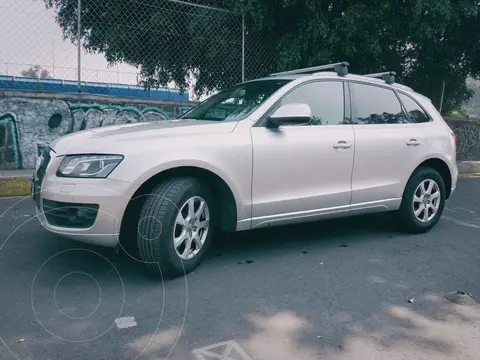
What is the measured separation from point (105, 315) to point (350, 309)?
1610 millimetres

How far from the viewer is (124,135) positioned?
3.39m

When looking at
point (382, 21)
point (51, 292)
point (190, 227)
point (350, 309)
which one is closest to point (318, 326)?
point (350, 309)

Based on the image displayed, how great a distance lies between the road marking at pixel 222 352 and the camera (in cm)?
242

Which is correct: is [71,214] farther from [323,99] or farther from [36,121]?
[36,121]

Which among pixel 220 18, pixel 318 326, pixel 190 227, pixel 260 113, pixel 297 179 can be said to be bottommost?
pixel 318 326

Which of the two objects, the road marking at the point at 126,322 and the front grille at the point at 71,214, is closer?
the road marking at the point at 126,322

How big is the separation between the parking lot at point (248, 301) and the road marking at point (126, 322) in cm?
1

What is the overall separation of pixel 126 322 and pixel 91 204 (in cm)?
86

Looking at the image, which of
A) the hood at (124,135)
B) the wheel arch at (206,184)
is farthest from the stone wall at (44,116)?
the wheel arch at (206,184)

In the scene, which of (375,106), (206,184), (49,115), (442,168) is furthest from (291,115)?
(49,115)

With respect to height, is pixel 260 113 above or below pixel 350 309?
above

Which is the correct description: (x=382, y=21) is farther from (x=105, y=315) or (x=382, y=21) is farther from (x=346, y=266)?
(x=105, y=315)

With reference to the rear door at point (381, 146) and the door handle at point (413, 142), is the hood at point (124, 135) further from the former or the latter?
the door handle at point (413, 142)

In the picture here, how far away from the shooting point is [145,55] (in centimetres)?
831
